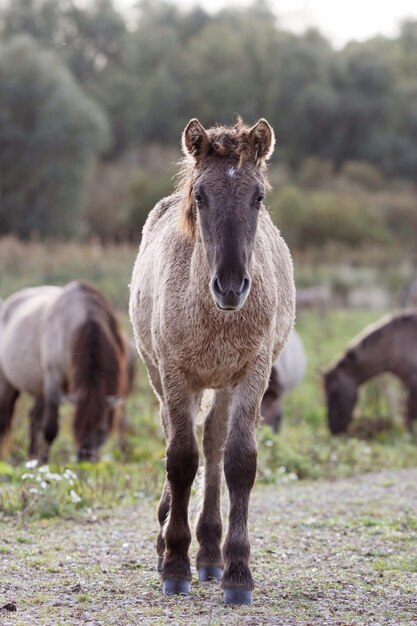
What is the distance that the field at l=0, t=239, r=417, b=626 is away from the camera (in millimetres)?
4484

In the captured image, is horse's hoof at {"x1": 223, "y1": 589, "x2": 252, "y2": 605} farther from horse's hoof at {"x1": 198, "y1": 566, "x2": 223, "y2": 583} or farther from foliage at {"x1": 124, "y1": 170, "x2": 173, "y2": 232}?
foliage at {"x1": 124, "y1": 170, "x2": 173, "y2": 232}

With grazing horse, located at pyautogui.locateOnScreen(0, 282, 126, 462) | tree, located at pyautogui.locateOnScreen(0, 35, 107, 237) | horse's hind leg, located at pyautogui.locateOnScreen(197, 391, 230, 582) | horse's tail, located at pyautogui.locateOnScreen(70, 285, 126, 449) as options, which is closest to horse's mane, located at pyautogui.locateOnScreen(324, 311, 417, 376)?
grazing horse, located at pyautogui.locateOnScreen(0, 282, 126, 462)

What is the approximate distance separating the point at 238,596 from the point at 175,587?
389mm

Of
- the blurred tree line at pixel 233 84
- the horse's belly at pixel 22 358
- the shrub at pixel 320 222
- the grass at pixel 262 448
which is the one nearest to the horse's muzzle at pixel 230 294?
the grass at pixel 262 448

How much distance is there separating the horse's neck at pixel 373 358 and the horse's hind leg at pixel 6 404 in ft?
15.9

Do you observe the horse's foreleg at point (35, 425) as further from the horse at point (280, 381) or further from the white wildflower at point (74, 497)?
the white wildflower at point (74, 497)

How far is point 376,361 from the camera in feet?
45.5

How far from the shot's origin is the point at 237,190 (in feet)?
A: 15.2

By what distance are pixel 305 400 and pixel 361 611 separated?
37.3 ft

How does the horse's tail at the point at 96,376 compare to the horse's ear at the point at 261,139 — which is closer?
the horse's ear at the point at 261,139

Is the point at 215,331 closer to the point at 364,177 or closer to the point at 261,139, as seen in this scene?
the point at 261,139

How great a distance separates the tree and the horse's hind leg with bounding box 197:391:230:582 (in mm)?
35041

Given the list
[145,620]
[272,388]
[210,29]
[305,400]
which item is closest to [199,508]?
[145,620]

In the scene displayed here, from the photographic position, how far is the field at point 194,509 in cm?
448
